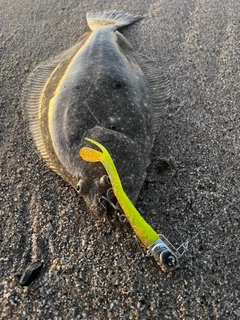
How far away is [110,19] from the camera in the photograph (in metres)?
4.50

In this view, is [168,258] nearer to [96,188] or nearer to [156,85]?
[96,188]

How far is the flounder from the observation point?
2.62m

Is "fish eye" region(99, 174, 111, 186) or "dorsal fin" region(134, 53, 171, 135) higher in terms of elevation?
"fish eye" region(99, 174, 111, 186)

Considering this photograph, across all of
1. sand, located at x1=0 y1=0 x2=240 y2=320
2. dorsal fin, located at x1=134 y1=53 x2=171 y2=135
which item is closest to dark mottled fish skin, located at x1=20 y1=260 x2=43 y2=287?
sand, located at x1=0 y1=0 x2=240 y2=320

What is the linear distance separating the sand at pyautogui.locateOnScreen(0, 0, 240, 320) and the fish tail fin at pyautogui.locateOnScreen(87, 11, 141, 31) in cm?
34

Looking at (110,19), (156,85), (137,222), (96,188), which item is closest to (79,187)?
(96,188)

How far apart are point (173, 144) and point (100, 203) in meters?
0.94

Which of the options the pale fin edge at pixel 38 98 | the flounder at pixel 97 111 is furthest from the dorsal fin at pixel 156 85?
the pale fin edge at pixel 38 98

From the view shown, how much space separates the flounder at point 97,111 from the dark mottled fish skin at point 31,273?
19.5 inches

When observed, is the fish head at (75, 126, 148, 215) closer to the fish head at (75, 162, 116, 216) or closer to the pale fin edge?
the fish head at (75, 162, 116, 216)

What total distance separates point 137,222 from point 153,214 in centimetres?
32

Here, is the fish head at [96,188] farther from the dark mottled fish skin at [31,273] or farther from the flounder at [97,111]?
the dark mottled fish skin at [31,273]

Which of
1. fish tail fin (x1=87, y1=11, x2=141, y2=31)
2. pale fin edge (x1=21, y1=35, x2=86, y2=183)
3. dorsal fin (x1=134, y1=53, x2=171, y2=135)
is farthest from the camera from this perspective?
fish tail fin (x1=87, y1=11, x2=141, y2=31)

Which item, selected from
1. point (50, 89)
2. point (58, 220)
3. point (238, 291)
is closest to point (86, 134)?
point (58, 220)
